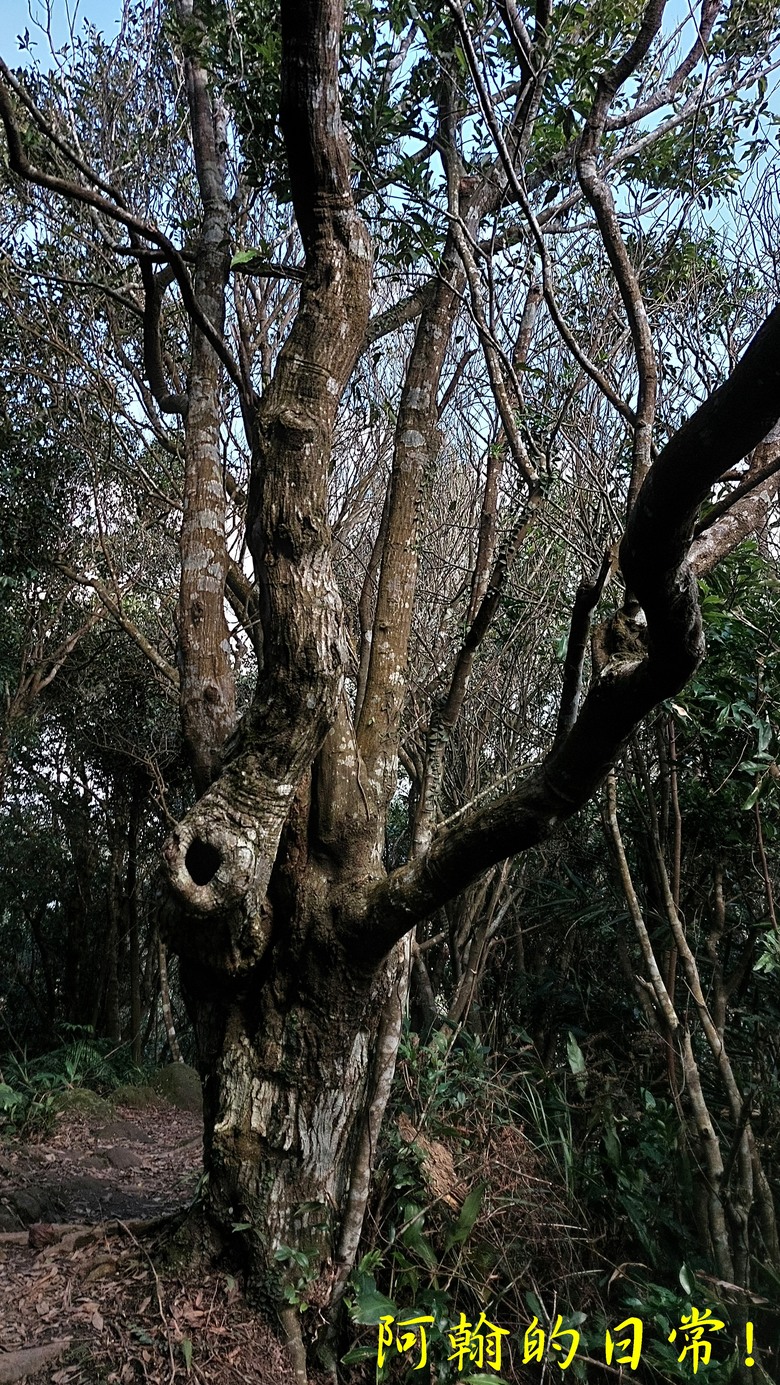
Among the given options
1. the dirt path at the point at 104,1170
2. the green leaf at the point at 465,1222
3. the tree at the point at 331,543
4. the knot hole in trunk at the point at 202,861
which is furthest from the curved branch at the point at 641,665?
the dirt path at the point at 104,1170

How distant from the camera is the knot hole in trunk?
2.42 meters

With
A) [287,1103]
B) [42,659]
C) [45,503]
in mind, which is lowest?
[287,1103]

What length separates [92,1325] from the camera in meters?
2.59

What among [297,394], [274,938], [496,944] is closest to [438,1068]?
[274,938]

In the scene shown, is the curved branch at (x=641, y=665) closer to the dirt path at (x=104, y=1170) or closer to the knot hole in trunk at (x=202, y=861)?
the knot hole in trunk at (x=202, y=861)

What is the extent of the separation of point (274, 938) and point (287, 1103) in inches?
20.1

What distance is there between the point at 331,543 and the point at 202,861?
1.06 m

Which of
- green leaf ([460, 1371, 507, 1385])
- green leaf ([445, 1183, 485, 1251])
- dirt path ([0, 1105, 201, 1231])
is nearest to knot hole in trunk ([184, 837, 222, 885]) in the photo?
green leaf ([445, 1183, 485, 1251])

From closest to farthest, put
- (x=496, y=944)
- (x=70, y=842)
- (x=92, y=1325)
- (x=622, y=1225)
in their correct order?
1. (x=92, y=1325)
2. (x=622, y=1225)
3. (x=496, y=944)
4. (x=70, y=842)

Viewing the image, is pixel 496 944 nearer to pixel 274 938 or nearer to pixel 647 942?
pixel 647 942

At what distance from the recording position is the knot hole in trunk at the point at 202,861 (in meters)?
2.42

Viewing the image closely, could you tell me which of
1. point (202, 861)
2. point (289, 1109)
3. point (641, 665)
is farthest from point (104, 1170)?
point (641, 665)

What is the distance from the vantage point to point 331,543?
278 centimetres

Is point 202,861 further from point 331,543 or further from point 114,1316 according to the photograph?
point 114,1316
